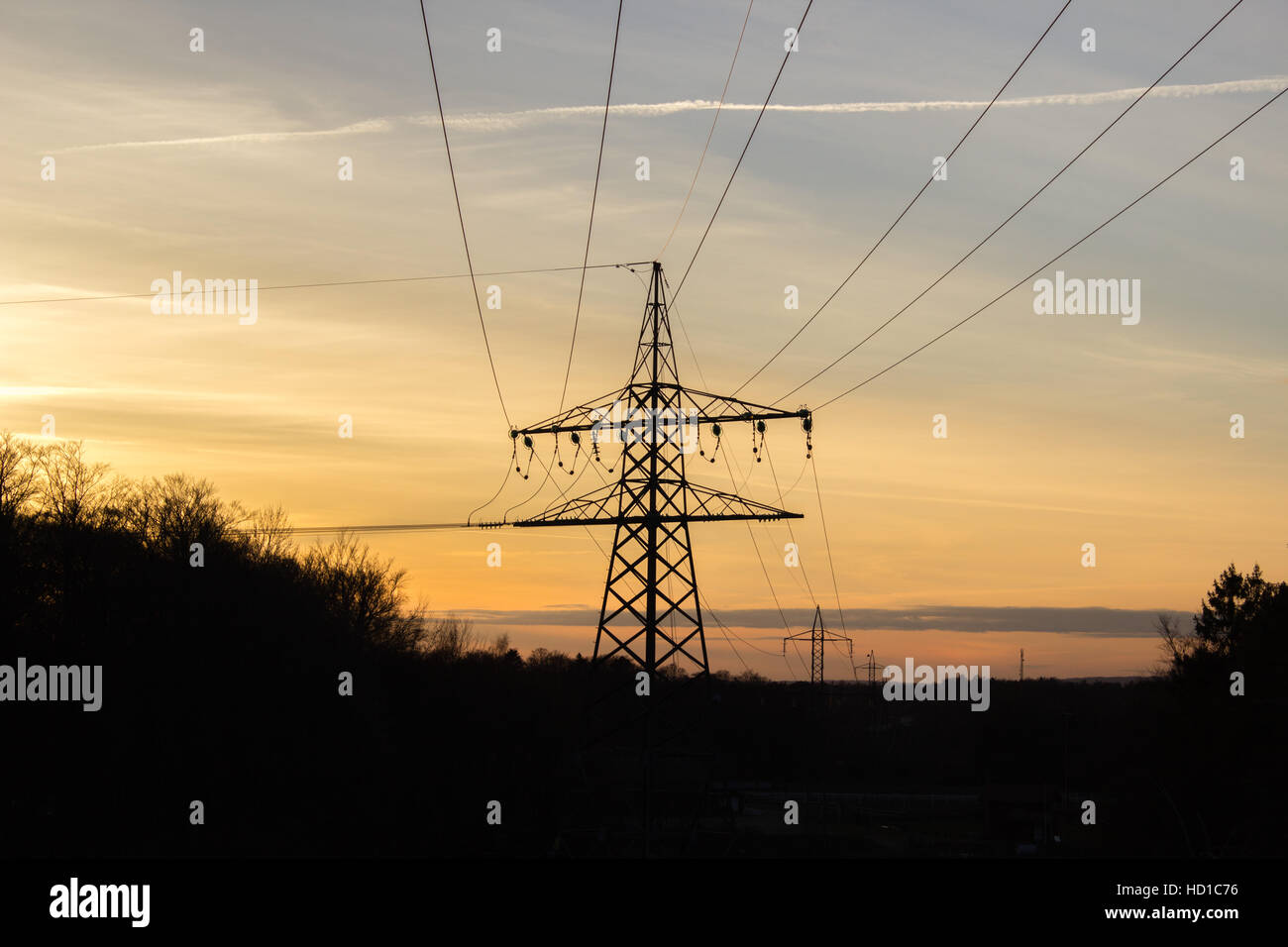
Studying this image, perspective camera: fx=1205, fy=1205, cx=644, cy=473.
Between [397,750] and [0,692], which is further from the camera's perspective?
[397,750]

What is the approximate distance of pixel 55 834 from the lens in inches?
1542

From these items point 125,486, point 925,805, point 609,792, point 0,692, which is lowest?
point 925,805

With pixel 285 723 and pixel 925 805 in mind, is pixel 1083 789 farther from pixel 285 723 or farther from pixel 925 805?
pixel 285 723

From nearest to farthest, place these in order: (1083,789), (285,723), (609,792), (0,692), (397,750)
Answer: (609,792) → (0,692) → (285,723) → (397,750) → (1083,789)

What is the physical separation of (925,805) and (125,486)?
2447 inches

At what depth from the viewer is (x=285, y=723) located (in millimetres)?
47625

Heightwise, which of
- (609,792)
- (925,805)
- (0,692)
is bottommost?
(925,805)
